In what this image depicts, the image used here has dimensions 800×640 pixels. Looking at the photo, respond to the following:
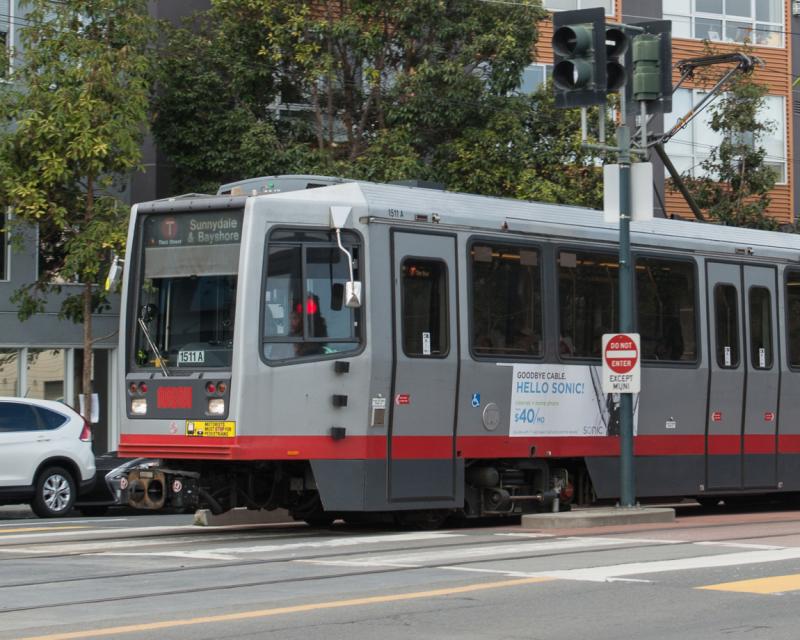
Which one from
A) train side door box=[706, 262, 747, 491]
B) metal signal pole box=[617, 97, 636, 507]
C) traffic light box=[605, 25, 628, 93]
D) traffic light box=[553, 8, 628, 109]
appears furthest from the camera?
train side door box=[706, 262, 747, 491]

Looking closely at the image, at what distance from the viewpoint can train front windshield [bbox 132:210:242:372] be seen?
14.1 metres

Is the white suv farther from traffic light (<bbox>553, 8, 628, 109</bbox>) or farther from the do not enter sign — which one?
traffic light (<bbox>553, 8, 628, 109</bbox>)

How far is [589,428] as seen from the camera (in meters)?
16.8

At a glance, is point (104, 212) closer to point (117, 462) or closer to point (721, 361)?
point (117, 462)

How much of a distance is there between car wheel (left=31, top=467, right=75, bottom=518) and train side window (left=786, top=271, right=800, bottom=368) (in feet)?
33.0

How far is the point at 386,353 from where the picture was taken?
47.6 feet

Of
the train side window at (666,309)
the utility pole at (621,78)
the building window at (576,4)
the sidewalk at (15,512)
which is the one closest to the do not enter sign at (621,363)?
the utility pole at (621,78)

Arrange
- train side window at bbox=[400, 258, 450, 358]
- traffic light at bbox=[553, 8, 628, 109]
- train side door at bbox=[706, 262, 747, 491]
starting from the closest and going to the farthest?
1. train side window at bbox=[400, 258, 450, 358]
2. traffic light at bbox=[553, 8, 628, 109]
3. train side door at bbox=[706, 262, 747, 491]

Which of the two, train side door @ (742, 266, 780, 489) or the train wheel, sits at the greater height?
train side door @ (742, 266, 780, 489)

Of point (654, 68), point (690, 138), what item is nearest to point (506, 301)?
point (654, 68)

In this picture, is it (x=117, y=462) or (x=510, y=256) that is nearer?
(x=510, y=256)

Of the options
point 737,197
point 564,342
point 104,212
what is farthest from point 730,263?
point 737,197

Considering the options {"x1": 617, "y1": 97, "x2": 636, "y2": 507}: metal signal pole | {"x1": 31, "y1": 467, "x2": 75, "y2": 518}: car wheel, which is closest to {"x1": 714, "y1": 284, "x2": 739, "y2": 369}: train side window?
{"x1": 617, "y1": 97, "x2": 636, "y2": 507}: metal signal pole

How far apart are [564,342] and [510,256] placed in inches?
48.4
